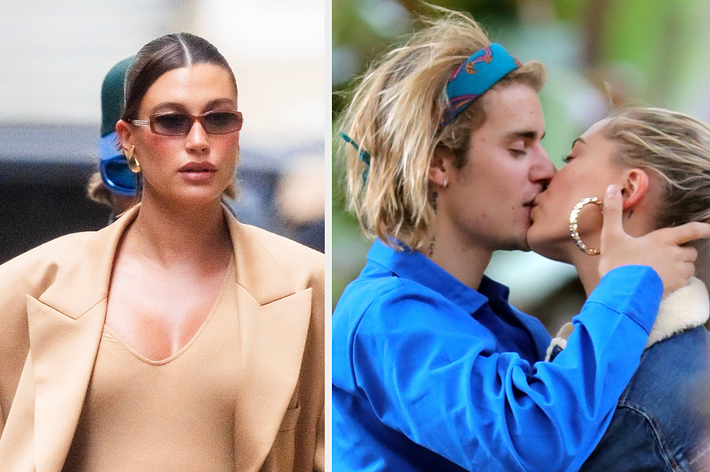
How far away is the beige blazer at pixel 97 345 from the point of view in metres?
1.45

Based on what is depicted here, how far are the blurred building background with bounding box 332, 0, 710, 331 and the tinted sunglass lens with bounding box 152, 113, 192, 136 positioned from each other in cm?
33

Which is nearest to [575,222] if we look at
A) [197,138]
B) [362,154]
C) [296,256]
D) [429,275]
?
[429,275]

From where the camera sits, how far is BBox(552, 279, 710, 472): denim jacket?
138 centimetres

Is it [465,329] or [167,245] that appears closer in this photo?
[465,329]

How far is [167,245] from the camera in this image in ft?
4.99

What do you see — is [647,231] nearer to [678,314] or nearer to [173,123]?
[678,314]

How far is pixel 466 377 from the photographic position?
1.32 m

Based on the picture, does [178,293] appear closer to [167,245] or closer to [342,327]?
[167,245]

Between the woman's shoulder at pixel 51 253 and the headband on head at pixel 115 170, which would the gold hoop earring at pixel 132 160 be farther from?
the woman's shoulder at pixel 51 253

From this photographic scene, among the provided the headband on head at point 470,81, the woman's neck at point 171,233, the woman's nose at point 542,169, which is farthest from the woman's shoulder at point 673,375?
the woman's neck at point 171,233

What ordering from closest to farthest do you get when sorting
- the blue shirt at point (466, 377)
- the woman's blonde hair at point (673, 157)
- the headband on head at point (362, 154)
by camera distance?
the blue shirt at point (466, 377), the woman's blonde hair at point (673, 157), the headband on head at point (362, 154)

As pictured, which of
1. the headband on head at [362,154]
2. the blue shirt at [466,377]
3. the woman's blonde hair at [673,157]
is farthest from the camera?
the headband on head at [362,154]

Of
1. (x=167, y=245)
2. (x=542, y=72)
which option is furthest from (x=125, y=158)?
(x=542, y=72)

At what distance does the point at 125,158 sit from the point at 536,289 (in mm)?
978
